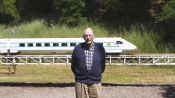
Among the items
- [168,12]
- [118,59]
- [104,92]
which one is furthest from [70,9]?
[104,92]

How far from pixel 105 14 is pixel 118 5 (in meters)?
2.76

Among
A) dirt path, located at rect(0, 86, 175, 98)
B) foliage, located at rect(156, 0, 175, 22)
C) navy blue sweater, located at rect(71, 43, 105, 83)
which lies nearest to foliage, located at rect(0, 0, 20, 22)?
foliage, located at rect(156, 0, 175, 22)

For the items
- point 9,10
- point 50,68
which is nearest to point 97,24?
point 9,10

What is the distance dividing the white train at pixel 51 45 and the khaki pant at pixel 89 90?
3517 cm

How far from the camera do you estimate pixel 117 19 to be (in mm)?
57250

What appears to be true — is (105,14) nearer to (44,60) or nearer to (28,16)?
(28,16)

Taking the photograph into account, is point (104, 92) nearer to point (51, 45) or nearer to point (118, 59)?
point (118, 59)

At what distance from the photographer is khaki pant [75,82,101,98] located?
913cm

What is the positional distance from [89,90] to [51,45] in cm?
3672

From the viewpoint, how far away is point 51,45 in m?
45.7

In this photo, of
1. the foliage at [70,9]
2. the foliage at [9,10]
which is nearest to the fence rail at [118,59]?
the foliage at [70,9]

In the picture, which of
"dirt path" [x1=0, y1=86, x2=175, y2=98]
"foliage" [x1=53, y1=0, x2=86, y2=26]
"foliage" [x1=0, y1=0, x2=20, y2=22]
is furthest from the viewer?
"foliage" [x1=0, y1=0, x2=20, y2=22]

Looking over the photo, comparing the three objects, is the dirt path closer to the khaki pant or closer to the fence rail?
the fence rail

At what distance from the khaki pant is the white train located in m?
35.2
